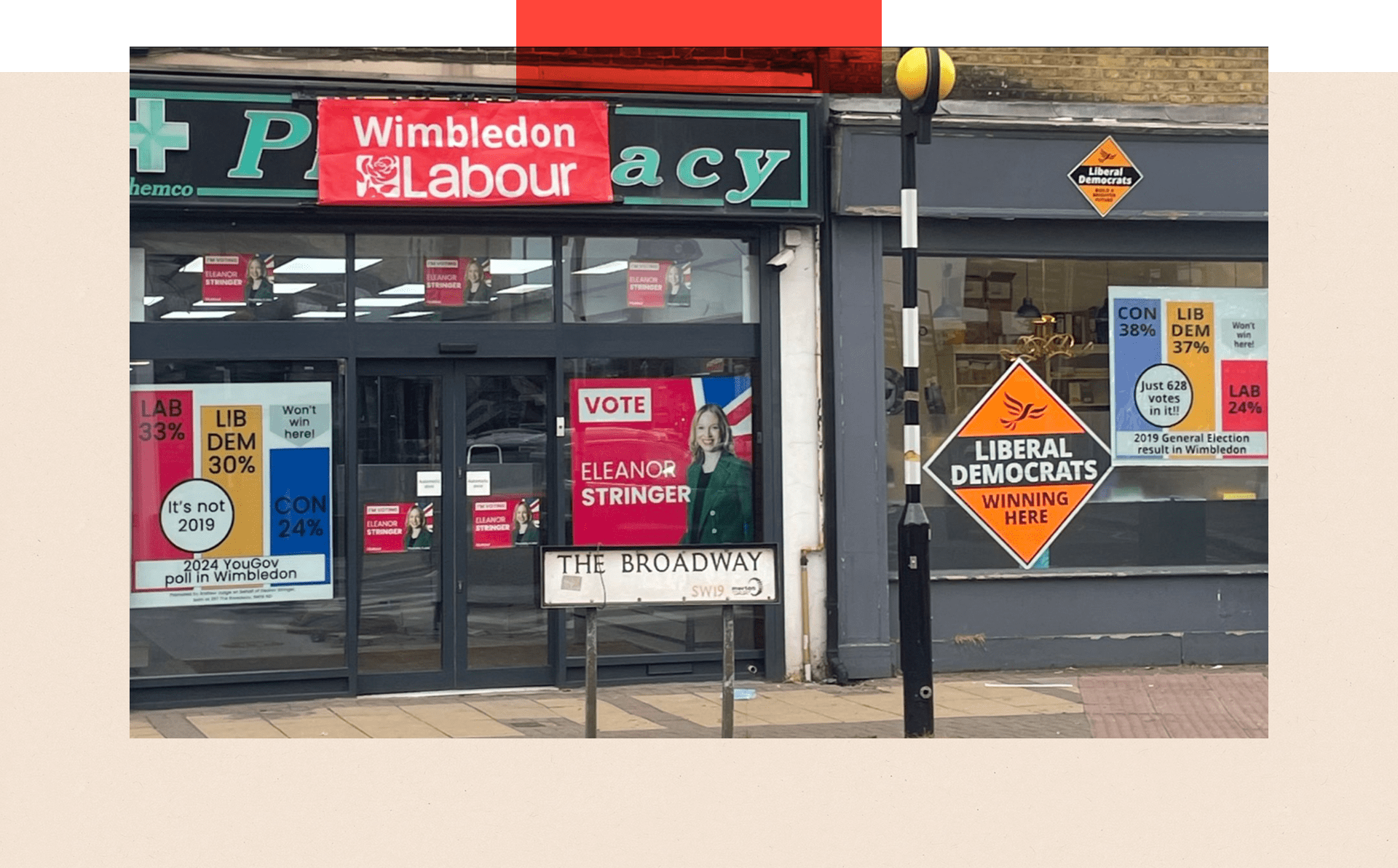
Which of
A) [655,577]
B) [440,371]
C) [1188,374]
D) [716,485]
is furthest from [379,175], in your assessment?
[1188,374]

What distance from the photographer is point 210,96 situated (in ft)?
32.9

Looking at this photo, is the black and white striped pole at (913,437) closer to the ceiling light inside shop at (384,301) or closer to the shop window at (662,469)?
the shop window at (662,469)

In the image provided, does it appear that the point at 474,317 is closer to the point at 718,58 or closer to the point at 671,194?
the point at 671,194

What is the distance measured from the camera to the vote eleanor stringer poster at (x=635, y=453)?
1093cm

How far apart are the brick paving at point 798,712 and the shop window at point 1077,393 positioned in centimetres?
107

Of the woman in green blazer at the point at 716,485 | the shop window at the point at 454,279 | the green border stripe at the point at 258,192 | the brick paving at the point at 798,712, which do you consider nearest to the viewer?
the brick paving at the point at 798,712

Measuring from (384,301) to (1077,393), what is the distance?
218 inches

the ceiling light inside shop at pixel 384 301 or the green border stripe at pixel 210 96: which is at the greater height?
the green border stripe at pixel 210 96

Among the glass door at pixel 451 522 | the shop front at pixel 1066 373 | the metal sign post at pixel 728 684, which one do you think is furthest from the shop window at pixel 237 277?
the metal sign post at pixel 728 684

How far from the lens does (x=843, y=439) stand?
11.2 metres

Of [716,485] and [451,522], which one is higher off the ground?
[716,485]

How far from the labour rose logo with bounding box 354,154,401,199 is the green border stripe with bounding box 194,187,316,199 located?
0.36 metres

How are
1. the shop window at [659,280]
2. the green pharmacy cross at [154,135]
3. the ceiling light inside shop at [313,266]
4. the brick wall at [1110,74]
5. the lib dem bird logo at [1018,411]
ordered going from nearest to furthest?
1. the green pharmacy cross at [154,135]
2. the ceiling light inside shop at [313,266]
3. the shop window at [659,280]
4. the brick wall at [1110,74]
5. the lib dem bird logo at [1018,411]

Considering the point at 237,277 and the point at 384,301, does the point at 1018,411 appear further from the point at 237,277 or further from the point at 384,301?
the point at 237,277
